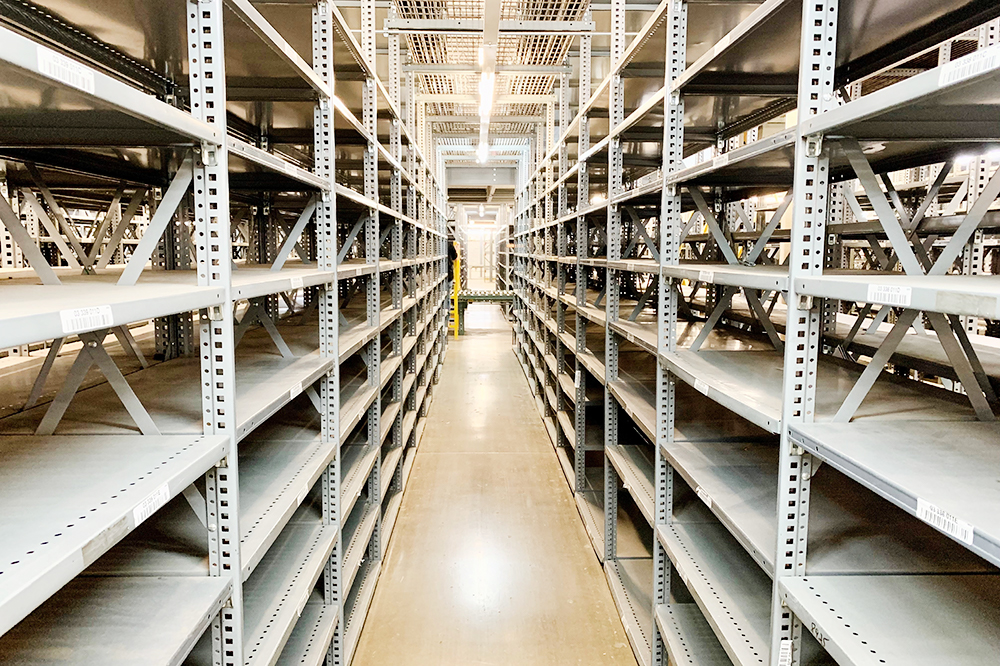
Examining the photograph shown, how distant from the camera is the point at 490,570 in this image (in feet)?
11.5

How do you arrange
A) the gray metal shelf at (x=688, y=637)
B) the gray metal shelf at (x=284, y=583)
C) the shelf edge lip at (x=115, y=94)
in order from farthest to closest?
1. the gray metal shelf at (x=688, y=637)
2. the gray metal shelf at (x=284, y=583)
3. the shelf edge lip at (x=115, y=94)

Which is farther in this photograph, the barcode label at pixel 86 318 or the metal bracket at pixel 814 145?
the metal bracket at pixel 814 145

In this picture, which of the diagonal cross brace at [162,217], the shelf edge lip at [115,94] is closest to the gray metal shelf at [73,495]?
the diagonal cross brace at [162,217]

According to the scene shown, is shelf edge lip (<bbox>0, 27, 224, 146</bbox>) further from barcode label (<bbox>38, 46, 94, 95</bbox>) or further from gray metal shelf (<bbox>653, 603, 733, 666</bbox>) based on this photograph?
gray metal shelf (<bbox>653, 603, 733, 666</bbox>)

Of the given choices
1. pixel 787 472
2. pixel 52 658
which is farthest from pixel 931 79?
pixel 52 658

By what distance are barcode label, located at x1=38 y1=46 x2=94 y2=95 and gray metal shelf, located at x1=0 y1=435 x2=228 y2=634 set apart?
68 cm

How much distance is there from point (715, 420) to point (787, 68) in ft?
4.83

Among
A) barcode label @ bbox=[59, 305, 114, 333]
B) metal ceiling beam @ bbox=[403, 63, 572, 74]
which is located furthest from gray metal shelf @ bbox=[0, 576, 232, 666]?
metal ceiling beam @ bbox=[403, 63, 572, 74]

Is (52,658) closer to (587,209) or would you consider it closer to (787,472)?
(787,472)

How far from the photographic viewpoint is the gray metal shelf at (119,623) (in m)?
1.23

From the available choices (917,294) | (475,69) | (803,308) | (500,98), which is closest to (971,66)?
(917,294)

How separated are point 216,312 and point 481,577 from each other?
2481mm

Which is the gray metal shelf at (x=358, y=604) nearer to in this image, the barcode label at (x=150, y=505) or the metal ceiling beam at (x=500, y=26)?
the barcode label at (x=150, y=505)

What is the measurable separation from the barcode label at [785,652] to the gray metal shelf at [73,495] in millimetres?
1397
